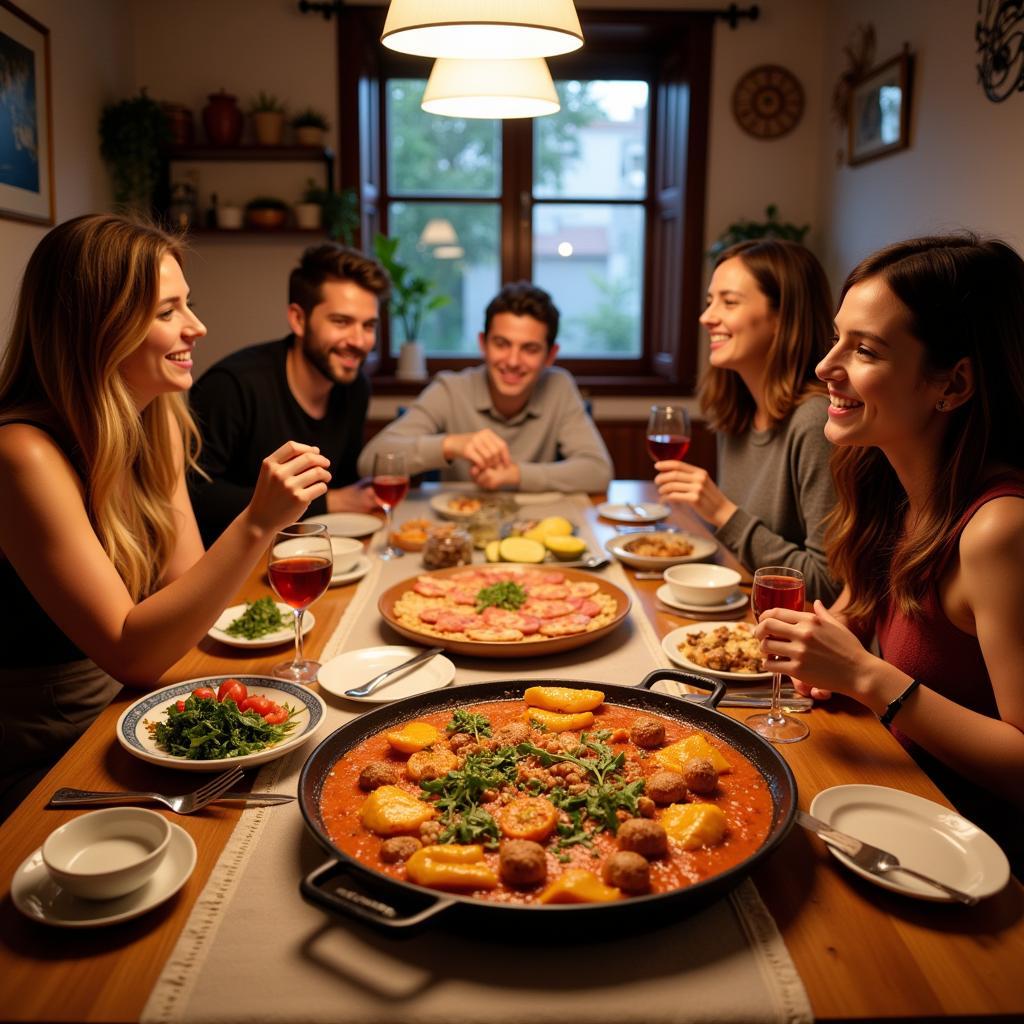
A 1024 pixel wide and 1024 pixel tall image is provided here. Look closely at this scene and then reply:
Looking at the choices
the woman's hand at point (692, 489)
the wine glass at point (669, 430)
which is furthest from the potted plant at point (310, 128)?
the woman's hand at point (692, 489)

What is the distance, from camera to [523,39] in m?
1.91

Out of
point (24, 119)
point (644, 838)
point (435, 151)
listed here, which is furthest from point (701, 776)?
point (435, 151)

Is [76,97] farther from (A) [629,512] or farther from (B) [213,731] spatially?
(B) [213,731]

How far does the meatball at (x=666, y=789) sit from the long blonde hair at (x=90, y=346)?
1.06 m

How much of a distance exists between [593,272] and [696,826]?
473cm

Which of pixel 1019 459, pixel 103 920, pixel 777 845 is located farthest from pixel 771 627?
pixel 103 920

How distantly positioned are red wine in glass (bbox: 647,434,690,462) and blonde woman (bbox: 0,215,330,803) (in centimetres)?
98

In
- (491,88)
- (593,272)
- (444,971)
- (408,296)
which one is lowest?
(444,971)

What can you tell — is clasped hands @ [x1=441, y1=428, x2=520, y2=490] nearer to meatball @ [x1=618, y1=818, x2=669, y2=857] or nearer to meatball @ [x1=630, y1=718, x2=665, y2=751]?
meatball @ [x1=630, y1=718, x2=665, y2=751]

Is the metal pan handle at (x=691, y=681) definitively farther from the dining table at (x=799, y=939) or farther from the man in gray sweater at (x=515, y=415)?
the man in gray sweater at (x=515, y=415)

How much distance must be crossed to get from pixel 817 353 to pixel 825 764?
1.42 m

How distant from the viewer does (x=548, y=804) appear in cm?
106

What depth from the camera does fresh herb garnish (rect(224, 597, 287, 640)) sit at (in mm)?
1669

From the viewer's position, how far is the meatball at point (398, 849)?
0.97 m
